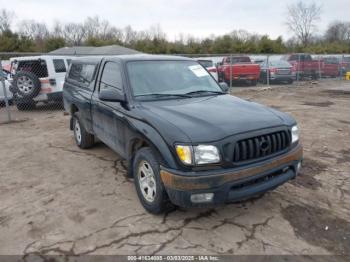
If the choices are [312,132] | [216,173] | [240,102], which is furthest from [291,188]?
[312,132]

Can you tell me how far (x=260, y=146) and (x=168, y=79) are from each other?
1.72 meters

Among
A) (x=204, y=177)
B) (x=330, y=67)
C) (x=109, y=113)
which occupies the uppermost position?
(x=330, y=67)

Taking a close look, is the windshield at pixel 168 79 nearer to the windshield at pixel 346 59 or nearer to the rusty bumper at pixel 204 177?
the rusty bumper at pixel 204 177

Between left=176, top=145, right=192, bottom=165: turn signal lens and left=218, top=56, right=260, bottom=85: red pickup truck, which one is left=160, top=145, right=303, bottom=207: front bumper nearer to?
left=176, top=145, right=192, bottom=165: turn signal lens

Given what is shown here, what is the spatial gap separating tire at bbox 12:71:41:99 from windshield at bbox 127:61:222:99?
7.03m

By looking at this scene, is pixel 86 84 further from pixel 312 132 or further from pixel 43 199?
pixel 312 132

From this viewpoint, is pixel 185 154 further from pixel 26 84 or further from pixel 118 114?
pixel 26 84

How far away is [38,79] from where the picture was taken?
10.1 meters

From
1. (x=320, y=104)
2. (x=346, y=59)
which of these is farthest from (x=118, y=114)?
(x=346, y=59)

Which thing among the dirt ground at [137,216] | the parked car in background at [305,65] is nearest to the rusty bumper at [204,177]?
the dirt ground at [137,216]

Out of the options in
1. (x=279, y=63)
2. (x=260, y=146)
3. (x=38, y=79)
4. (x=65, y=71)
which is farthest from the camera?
(x=279, y=63)

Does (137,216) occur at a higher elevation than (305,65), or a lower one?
lower

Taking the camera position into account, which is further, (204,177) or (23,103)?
(23,103)

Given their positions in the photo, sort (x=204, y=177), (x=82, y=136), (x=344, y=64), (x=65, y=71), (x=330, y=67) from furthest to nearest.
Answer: (x=344, y=64), (x=330, y=67), (x=65, y=71), (x=82, y=136), (x=204, y=177)
